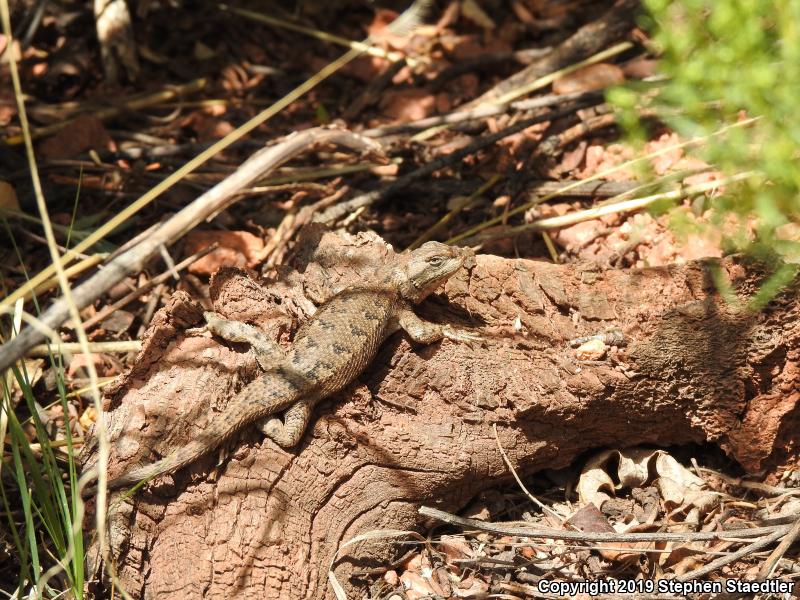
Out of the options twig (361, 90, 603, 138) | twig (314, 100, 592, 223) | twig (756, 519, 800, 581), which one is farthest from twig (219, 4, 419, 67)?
twig (756, 519, 800, 581)

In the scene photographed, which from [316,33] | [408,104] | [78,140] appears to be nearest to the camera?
[78,140]

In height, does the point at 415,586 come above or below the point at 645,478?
below

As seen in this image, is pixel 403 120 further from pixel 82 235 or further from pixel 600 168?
pixel 82 235

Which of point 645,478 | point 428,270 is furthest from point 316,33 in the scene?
point 645,478

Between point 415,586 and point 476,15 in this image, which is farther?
point 476,15

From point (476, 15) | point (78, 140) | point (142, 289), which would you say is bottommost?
point (142, 289)

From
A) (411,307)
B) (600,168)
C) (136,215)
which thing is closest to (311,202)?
(136,215)

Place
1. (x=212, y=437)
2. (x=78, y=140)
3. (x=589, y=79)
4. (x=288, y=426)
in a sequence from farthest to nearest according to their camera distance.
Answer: (x=589, y=79) → (x=78, y=140) → (x=288, y=426) → (x=212, y=437)

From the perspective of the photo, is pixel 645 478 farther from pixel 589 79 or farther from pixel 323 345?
pixel 589 79
